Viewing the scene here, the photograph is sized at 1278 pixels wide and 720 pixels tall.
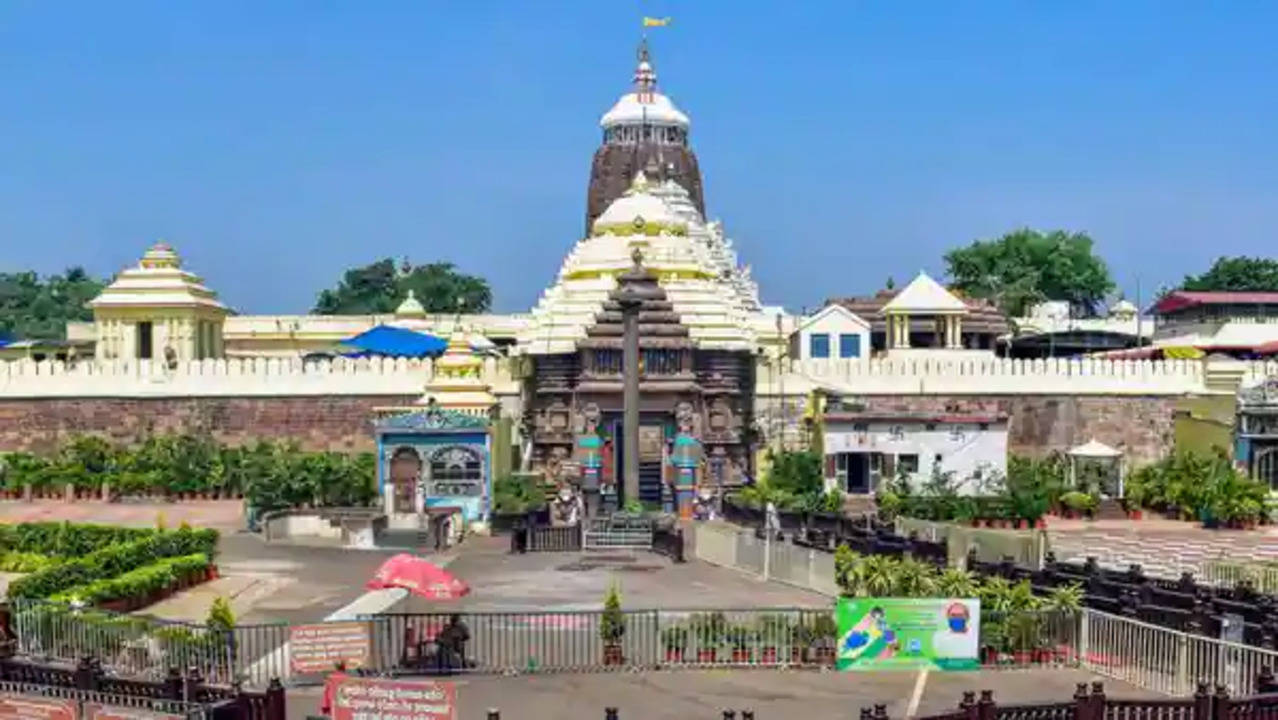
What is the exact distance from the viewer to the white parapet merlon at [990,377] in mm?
47000

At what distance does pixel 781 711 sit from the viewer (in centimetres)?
1823

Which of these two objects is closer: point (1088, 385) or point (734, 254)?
point (1088, 385)

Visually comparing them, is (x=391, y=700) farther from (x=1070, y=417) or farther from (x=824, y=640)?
(x=1070, y=417)

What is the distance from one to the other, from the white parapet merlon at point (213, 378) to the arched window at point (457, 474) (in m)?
9.67

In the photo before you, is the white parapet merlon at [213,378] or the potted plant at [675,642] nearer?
the potted plant at [675,642]

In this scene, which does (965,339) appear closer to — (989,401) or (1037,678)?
(989,401)

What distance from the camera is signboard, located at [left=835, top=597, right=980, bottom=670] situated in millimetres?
19828

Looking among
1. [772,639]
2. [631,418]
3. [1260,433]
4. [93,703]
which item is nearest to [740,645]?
[772,639]

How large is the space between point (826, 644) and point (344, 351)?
4179 cm

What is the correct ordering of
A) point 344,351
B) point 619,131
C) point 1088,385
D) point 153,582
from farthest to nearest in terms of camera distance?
point 619,131 → point 344,351 → point 1088,385 → point 153,582

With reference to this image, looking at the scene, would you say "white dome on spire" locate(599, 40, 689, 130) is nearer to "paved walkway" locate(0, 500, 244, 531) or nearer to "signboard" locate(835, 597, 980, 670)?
"paved walkway" locate(0, 500, 244, 531)

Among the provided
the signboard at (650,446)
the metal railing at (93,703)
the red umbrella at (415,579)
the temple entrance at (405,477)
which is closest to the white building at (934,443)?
the signboard at (650,446)

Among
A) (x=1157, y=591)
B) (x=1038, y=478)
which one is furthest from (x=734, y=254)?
(x=1157, y=591)

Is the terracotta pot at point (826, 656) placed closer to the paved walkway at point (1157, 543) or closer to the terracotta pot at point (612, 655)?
the terracotta pot at point (612, 655)
